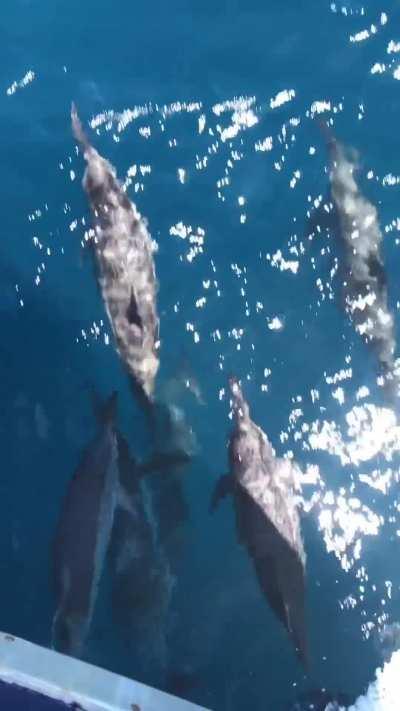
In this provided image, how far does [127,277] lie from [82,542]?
2628 millimetres

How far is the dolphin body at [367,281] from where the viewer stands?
32.3ft

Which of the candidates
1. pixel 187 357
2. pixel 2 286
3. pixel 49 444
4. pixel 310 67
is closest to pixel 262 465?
pixel 187 357

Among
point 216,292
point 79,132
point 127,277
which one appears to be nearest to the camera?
point 127,277

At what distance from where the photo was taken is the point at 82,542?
876 cm

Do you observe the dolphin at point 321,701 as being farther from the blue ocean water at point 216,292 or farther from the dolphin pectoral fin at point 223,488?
the dolphin pectoral fin at point 223,488

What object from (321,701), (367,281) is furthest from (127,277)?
(321,701)

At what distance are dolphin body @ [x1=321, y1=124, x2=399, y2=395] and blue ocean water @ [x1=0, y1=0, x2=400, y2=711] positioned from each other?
0.16 meters

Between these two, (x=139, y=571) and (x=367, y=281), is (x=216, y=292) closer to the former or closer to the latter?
(x=367, y=281)

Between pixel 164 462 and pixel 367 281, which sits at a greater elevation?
pixel 367 281

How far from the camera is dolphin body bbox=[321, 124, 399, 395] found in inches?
388

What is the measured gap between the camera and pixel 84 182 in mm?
10453

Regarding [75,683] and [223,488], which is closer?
[75,683]

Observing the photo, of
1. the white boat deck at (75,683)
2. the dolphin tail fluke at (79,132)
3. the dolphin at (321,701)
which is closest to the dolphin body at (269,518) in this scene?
the dolphin at (321,701)

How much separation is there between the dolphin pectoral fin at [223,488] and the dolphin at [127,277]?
119 centimetres
